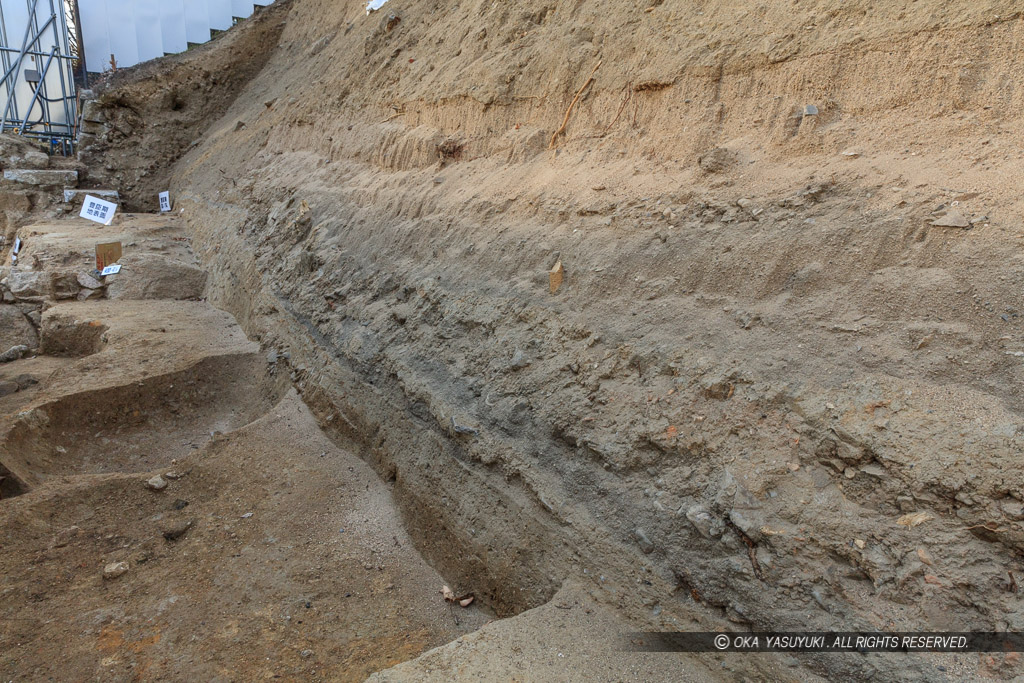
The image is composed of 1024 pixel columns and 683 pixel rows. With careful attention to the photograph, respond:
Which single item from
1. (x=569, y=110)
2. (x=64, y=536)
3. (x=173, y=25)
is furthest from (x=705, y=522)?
(x=173, y=25)

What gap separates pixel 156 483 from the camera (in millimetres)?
3254

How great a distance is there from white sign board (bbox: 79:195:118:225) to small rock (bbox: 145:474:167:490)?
510cm

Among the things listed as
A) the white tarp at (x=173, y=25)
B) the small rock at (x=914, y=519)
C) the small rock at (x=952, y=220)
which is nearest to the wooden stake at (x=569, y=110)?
the small rock at (x=952, y=220)

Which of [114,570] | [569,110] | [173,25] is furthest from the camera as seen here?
[173,25]

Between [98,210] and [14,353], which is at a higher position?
[98,210]

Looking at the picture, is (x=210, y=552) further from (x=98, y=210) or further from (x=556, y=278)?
(x=98, y=210)

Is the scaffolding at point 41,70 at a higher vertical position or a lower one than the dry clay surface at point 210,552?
higher

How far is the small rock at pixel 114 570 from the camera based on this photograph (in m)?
2.77

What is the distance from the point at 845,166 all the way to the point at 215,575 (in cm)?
308

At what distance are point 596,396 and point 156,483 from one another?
2348 millimetres

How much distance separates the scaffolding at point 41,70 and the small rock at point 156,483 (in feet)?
25.7

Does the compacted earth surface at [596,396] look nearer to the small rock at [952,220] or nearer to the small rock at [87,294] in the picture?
the small rock at [952,220]

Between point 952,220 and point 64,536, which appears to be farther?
point 64,536

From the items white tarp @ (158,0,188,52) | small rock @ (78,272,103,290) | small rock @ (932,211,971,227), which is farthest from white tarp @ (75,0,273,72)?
small rock @ (932,211,971,227)
